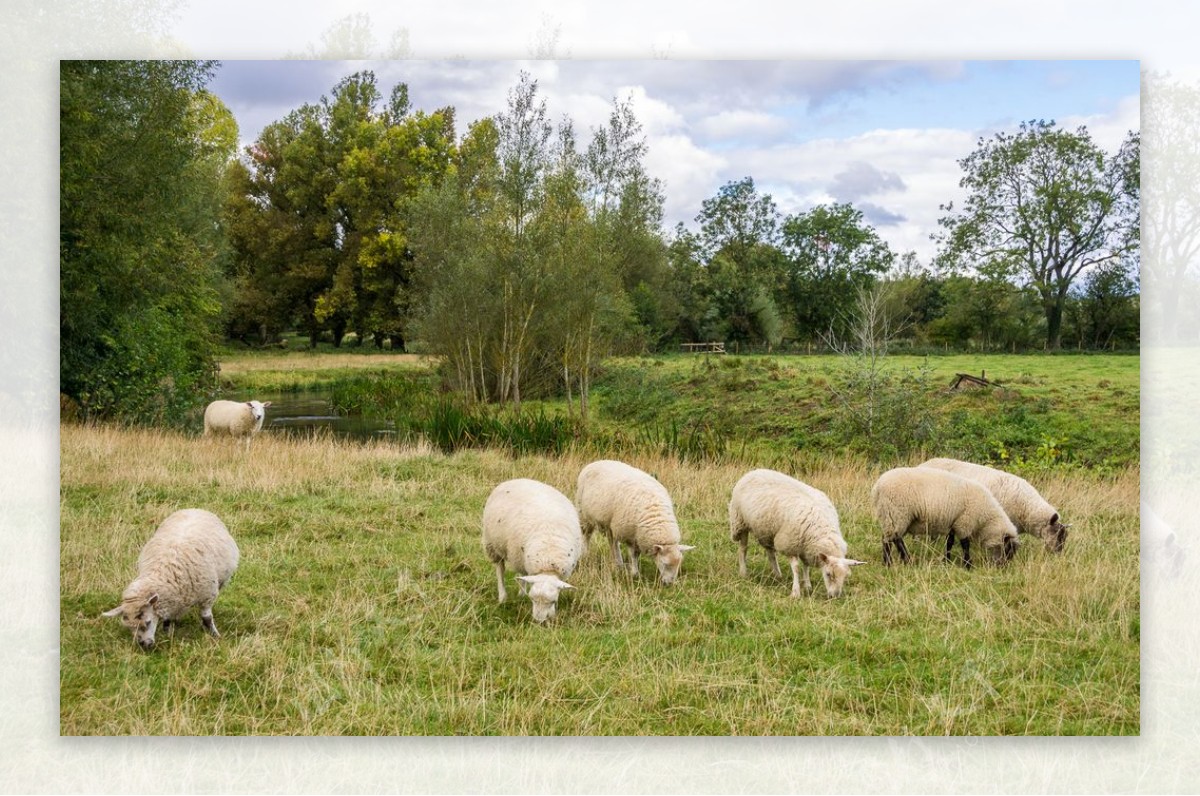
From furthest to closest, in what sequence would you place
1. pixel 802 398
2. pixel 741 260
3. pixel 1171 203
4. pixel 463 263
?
pixel 463 263
pixel 802 398
pixel 741 260
pixel 1171 203

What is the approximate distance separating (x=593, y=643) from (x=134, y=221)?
201 inches

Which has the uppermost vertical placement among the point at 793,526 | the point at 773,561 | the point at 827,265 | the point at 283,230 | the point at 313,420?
the point at 283,230

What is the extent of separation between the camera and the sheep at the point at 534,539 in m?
5.72

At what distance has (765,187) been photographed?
818cm

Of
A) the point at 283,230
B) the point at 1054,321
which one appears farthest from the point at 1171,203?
the point at 283,230

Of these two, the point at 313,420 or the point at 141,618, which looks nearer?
the point at 141,618

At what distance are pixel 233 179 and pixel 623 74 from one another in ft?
14.6

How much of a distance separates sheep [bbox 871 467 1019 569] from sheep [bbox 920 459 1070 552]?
0.42 metres

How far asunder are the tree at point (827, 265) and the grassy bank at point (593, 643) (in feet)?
7.97

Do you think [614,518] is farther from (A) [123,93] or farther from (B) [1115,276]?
A: (A) [123,93]

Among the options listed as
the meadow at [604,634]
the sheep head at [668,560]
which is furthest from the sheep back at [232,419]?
the sheep head at [668,560]

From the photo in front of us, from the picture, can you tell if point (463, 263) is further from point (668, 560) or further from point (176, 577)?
point (176, 577)

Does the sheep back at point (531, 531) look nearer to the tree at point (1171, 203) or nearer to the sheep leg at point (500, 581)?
the sheep leg at point (500, 581)

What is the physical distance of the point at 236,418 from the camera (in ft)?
38.9
